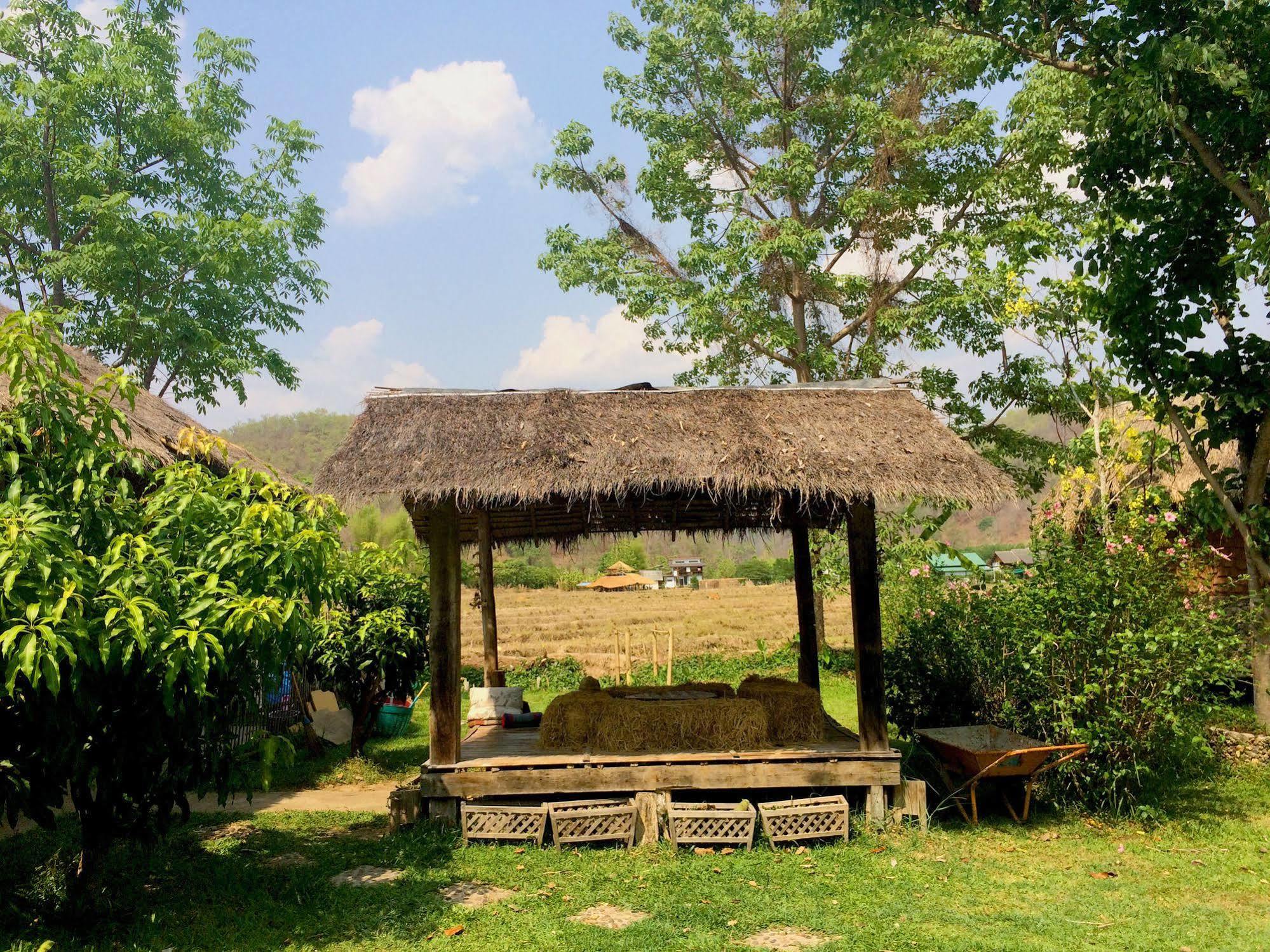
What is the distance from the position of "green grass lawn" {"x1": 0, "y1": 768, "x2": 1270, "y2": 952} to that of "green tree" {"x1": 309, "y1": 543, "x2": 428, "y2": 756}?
2.15m

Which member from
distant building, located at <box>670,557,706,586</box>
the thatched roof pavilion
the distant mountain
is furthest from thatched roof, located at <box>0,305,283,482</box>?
the distant mountain

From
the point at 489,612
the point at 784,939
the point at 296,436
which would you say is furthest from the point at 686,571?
the point at 784,939

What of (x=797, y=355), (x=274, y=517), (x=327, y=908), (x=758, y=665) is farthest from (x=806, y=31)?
(x=327, y=908)

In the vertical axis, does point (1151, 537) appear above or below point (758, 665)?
above

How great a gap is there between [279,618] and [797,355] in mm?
12077

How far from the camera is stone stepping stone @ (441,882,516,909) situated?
19.1 feet

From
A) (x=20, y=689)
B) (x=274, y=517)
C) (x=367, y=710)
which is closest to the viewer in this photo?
(x=20, y=689)

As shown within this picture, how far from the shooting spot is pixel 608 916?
5.57 m

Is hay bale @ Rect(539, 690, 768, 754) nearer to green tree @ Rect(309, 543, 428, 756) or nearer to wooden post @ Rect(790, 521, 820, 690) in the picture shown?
wooden post @ Rect(790, 521, 820, 690)

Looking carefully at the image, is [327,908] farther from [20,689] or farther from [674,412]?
[674,412]

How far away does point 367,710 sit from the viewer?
32.7 ft

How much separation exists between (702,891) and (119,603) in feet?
12.2

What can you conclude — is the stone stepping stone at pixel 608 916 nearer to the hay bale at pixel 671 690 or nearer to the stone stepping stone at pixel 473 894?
the stone stepping stone at pixel 473 894

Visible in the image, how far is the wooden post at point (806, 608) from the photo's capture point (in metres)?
9.92
